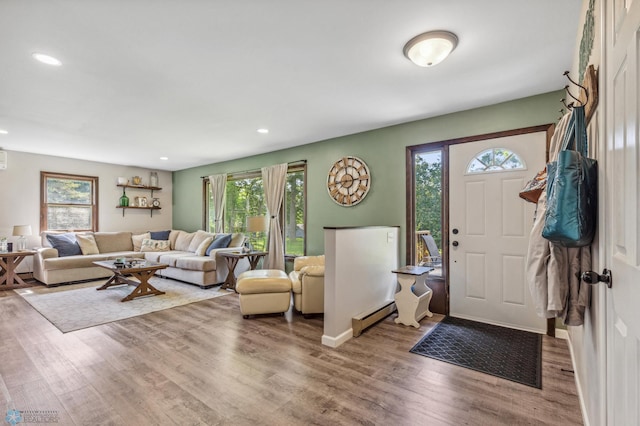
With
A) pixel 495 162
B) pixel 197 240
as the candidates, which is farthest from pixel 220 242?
pixel 495 162

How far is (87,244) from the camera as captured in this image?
5.74 m

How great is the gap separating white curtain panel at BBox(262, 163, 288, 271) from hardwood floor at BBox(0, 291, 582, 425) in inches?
87.1

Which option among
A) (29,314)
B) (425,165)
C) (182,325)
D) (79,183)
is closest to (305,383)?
(182,325)

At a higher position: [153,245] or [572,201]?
[572,201]

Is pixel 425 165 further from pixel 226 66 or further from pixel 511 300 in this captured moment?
pixel 226 66

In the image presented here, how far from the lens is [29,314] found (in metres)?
3.59

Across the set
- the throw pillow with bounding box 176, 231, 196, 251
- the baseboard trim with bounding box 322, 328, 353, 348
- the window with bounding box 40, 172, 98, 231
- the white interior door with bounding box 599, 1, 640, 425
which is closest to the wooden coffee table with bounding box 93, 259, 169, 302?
the throw pillow with bounding box 176, 231, 196, 251

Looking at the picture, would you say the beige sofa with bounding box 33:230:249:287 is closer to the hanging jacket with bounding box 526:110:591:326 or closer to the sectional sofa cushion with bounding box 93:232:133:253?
the sectional sofa cushion with bounding box 93:232:133:253

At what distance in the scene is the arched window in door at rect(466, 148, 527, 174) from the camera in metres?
3.20

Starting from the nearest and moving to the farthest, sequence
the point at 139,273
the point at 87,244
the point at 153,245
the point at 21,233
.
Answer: the point at 139,273 < the point at 21,233 < the point at 87,244 < the point at 153,245

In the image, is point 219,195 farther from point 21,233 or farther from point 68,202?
point 21,233

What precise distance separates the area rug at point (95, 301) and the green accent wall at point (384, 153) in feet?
6.80

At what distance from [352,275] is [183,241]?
4735 mm

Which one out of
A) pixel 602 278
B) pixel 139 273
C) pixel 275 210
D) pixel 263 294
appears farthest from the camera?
pixel 275 210
